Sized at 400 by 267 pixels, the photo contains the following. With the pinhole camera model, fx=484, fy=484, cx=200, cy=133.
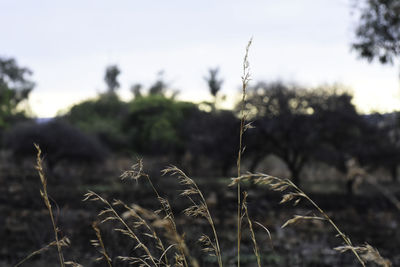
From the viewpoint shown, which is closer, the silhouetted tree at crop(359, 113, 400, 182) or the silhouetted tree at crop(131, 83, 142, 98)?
the silhouetted tree at crop(359, 113, 400, 182)

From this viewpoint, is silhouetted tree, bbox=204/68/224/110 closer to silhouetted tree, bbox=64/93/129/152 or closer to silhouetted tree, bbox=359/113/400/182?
silhouetted tree, bbox=64/93/129/152

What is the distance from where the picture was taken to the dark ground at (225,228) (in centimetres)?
633

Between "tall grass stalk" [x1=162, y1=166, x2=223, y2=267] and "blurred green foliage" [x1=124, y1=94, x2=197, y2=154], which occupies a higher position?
"tall grass stalk" [x1=162, y1=166, x2=223, y2=267]

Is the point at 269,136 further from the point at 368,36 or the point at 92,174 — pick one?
the point at 92,174

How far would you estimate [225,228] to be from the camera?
9.26 meters

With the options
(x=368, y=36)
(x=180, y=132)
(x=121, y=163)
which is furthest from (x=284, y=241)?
(x=180, y=132)

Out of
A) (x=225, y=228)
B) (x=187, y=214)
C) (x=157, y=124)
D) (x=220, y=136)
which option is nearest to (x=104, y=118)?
(x=157, y=124)

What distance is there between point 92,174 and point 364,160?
40.3ft

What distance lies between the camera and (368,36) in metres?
11.4

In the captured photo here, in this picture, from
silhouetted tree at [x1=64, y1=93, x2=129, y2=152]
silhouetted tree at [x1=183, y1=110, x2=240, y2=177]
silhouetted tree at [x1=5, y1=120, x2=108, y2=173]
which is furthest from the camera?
silhouetted tree at [x1=64, y1=93, x2=129, y2=152]

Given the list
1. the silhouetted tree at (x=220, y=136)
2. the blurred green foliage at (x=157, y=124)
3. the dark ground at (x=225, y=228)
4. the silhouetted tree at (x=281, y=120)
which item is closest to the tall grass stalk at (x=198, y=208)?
the dark ground at (x=225, y=228)

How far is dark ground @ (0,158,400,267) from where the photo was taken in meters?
6.33

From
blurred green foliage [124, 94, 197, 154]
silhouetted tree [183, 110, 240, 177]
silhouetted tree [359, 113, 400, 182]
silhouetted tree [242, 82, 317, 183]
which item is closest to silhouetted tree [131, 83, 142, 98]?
blurred green foliage [124, 94, 197, 154]

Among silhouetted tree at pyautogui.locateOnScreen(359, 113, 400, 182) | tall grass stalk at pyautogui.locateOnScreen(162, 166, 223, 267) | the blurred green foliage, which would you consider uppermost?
tall grass stalk at pyautogui.locateOnScreen(162, 166, 223, 267)
